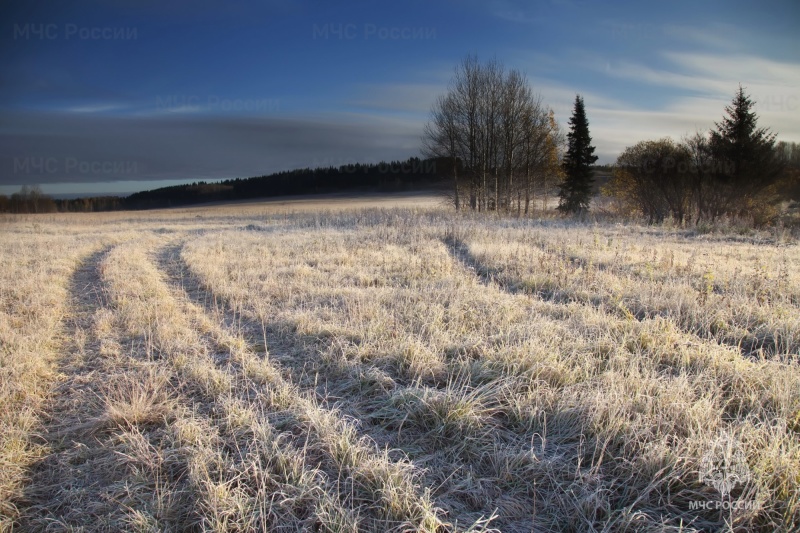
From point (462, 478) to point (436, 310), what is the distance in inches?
125

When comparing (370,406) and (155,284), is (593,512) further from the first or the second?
(155,284)

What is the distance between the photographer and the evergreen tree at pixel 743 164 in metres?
24.0

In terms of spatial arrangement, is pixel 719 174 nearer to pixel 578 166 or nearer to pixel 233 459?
pixel 578 166

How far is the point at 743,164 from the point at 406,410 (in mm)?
29589

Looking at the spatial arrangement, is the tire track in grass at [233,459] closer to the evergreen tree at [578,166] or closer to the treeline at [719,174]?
the treeline at [719,174]

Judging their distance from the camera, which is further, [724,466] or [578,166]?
[578,166]

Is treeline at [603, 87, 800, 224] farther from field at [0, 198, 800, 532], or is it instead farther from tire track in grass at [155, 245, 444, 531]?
tire track in grass at [155, 245, 444, 531]

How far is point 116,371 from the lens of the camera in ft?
14.5

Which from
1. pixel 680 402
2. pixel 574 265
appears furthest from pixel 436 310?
pixel 574 265

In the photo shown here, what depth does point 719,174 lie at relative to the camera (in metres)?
24.3

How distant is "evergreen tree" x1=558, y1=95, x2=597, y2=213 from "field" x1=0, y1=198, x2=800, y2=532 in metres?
34.4

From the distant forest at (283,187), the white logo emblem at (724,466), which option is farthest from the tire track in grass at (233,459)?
the distant forest at (283,187)

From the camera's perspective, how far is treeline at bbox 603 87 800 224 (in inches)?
951

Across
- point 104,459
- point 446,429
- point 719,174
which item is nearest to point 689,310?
point 446,429
